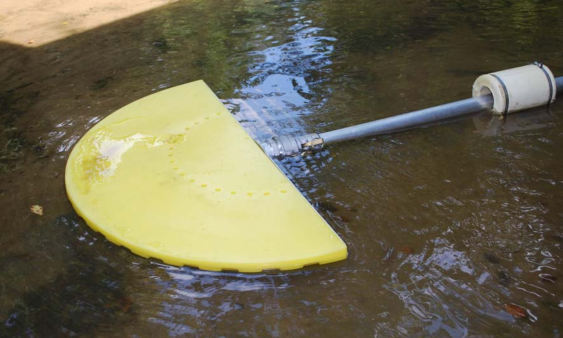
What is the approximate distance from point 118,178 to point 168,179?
27cm

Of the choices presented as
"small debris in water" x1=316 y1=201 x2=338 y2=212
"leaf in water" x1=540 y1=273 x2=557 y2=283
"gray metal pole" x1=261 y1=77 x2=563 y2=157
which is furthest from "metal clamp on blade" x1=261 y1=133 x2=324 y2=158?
"leaf in water" x1=540 y1=273 x2=557 y2=283

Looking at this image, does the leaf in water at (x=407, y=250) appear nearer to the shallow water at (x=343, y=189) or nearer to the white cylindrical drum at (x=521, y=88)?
the shallow water at (x=343, y=189)

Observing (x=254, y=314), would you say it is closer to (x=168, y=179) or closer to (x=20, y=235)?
(x=168, y=179)

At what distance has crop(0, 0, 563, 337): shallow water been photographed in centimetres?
177

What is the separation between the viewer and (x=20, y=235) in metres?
2.28

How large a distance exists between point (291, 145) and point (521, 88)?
142 cm

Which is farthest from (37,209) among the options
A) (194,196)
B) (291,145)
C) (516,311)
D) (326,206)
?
(516,311)

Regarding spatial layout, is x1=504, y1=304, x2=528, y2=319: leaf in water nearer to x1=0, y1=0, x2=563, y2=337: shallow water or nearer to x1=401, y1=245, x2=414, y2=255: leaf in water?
x1=0, y1=0, x2=563, y2=337: shallow water

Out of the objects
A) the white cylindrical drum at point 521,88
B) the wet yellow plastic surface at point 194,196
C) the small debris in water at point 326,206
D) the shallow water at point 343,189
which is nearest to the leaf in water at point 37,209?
the shallow water at point 343,189

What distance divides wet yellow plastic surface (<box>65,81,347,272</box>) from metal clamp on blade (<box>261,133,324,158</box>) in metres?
0.13

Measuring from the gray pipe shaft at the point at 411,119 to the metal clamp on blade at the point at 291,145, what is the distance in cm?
5

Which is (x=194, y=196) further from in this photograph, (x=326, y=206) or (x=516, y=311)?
(x=516, y=311)

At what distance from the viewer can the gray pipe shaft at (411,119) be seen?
275cm

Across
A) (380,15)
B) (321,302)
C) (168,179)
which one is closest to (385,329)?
(321,302)
